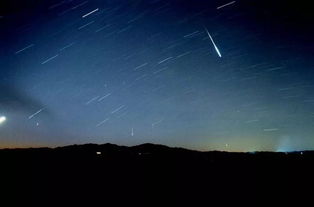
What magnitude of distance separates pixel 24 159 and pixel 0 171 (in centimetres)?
345

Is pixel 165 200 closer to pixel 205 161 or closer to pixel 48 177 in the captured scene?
pixel 48 177

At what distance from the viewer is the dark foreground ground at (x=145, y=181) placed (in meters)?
14.5

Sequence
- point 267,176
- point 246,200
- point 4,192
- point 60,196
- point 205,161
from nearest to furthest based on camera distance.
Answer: point 4,192 < point 60,196 < point 246,200 < point 267,176 < point 205,161

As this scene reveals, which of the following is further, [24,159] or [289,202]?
[24,159]

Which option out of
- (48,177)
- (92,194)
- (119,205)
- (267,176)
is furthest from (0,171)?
(267,176)

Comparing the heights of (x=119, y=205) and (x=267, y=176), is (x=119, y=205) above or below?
above

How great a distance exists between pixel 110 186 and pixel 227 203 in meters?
6.85

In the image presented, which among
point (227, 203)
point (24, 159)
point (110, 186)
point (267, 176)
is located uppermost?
point (24, 159)

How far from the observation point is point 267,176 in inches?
812

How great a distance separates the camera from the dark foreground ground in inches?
571

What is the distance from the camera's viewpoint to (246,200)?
644 inches

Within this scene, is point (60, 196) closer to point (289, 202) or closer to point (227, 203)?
point (227, 203)

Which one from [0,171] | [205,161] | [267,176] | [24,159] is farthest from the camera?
[205,161]

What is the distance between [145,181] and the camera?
18047 mm
